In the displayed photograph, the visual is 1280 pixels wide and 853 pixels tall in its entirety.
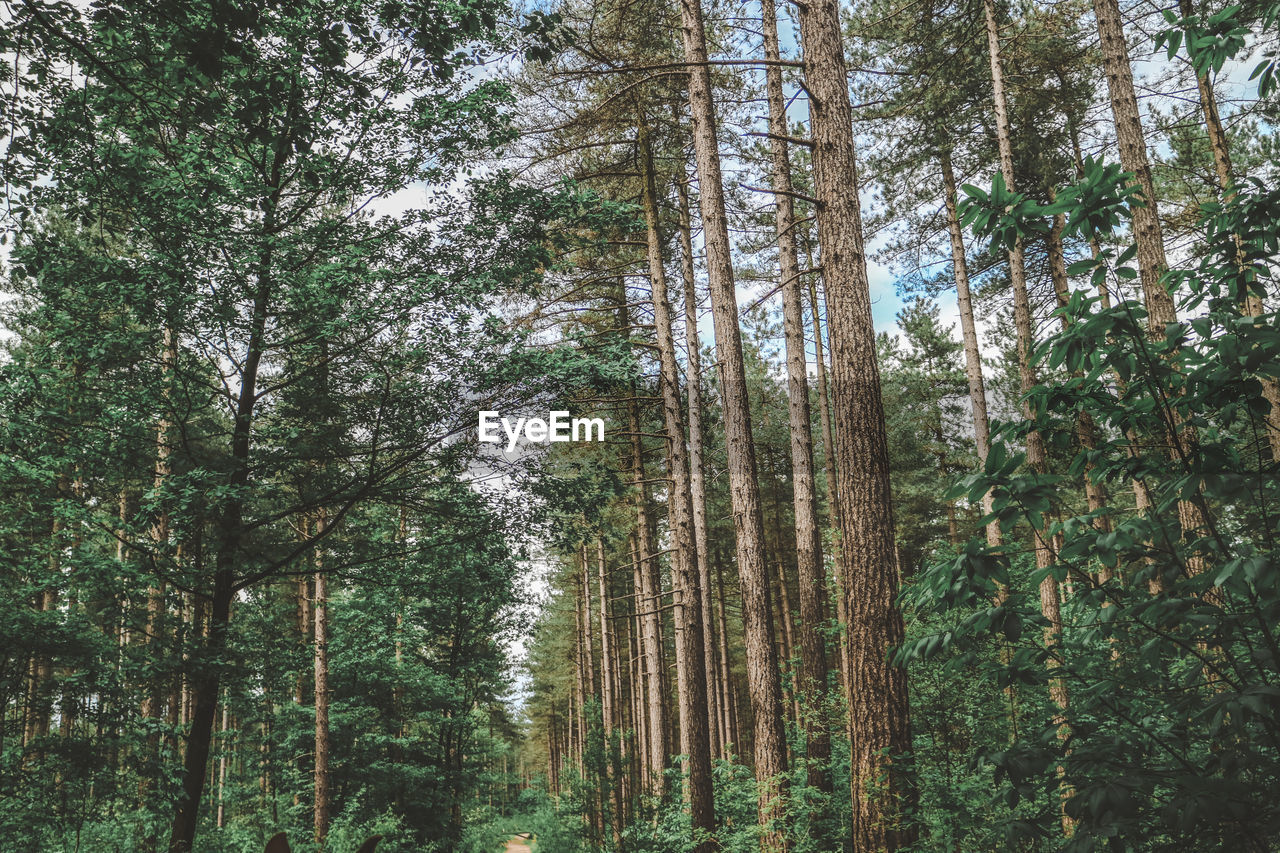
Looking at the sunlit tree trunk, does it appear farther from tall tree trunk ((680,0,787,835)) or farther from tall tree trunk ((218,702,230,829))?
tall tree trunk ((680,0,787,835))

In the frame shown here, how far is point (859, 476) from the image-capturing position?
16.3 ft

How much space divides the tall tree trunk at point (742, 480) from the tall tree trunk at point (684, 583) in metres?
1.75

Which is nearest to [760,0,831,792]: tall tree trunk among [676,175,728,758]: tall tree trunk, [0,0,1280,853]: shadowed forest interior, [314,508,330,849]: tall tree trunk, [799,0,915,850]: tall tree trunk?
[0,0,1280,853]: shadowed forest interior

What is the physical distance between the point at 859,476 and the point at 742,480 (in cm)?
337

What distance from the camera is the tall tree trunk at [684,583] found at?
9.21 metres

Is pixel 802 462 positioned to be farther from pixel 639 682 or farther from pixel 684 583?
pixel 639 682

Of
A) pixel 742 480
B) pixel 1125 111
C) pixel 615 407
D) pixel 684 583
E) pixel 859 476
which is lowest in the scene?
pixel 684 583

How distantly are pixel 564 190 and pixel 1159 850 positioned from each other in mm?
9652

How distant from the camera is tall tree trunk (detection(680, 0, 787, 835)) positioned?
763 cm

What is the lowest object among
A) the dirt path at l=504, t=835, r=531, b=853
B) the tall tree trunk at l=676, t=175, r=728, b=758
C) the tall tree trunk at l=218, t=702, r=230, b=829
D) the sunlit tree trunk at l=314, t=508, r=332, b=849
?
the dirt path at l=504, t=835, r=531, b=853

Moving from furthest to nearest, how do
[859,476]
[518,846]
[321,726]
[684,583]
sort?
[518,846] < [321,726] < [684,583] < [859,476]

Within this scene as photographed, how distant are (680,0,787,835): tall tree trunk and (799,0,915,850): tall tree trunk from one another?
2.23m

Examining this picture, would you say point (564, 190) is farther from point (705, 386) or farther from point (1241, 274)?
point (1241, 274)

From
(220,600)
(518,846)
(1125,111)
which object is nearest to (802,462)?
(1125,111)
